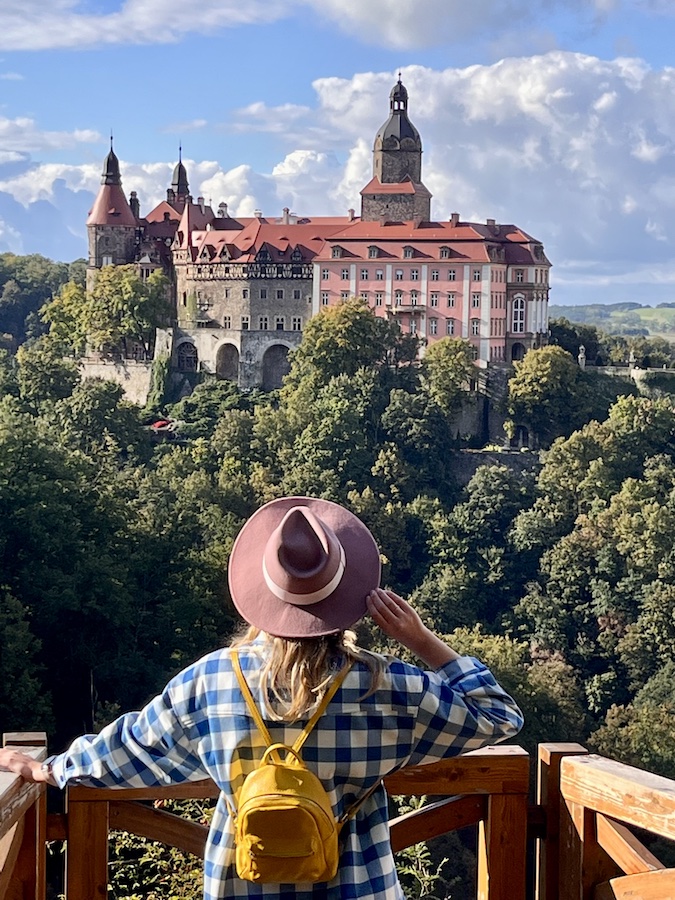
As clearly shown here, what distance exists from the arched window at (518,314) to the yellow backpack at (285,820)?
49.8 metres

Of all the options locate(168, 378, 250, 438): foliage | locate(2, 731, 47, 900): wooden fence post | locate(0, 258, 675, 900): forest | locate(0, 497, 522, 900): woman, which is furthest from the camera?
locate(168, 378, 250, 438): foliage

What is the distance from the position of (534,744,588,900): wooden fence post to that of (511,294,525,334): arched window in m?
48.8

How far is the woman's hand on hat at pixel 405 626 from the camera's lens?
3191mm

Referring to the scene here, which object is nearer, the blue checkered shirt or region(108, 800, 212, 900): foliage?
the blue checkered shirt

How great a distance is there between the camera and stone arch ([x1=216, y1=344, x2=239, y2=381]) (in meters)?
53.0

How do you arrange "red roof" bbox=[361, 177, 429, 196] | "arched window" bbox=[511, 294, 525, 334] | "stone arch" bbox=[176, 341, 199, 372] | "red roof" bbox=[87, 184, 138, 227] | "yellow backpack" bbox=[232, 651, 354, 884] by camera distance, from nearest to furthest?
"yellow backpack" bbox=[232, 651, 354, 884] → "arched window" bbox=[511, 294, 525, 334] → "stone arch" bbox=[176, 341, 199, 372] → "red roof" bbox=[361, 177, 429, 196] → "red roof" bbox=[87, 184, 138, 227]

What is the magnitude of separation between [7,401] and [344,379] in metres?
11.6

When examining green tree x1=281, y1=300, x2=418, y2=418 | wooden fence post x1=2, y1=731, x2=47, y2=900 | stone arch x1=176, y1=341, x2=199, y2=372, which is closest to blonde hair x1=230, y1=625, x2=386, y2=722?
wooden fence post x1=2, y1=731, x2=47, y2=900

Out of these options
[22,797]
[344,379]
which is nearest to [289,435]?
[344,379]

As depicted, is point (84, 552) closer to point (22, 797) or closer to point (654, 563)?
point (654, 563)

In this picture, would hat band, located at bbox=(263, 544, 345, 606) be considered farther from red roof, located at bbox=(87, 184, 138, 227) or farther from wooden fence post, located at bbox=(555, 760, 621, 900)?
red roof, located at bbox=(87, 184, 138, 227)

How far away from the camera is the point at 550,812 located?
400cm

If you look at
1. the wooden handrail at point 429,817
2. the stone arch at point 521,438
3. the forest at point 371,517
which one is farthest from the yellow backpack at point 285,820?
the stone arch at point 521,438

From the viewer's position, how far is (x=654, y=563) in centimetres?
4097
